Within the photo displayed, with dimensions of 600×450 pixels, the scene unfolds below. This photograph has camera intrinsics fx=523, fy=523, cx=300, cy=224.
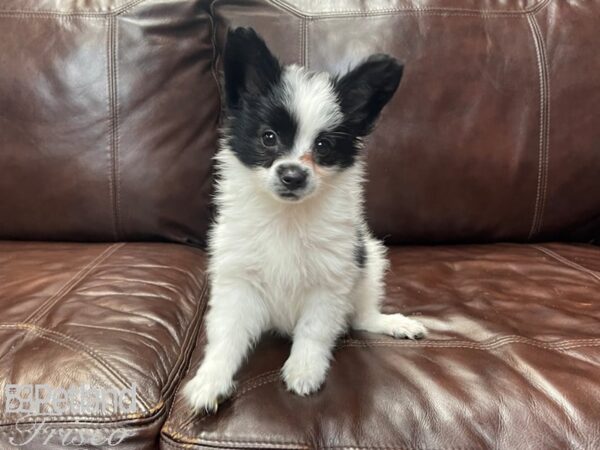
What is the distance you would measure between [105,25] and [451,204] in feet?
4.62

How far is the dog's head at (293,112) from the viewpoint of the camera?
1230 mm

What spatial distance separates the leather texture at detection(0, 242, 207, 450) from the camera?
1.04 meters

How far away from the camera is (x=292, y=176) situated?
1199 mm

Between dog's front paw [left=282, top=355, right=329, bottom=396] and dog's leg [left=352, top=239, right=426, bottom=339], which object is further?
dog's leg [left=352, top=239, right=426, bottom=339]

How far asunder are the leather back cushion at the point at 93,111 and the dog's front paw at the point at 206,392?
90 cm

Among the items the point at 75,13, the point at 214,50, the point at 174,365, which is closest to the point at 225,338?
the point at 174,365

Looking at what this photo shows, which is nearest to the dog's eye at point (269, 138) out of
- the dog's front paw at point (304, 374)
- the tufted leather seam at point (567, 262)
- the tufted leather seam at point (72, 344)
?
the dog's front paw at point (304, 374)

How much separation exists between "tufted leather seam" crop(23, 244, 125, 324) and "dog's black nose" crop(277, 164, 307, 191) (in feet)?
2.33

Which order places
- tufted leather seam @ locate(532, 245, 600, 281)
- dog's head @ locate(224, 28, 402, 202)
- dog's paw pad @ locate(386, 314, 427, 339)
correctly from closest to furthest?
1. dog's head @ locate(224, 28, 402, 202)
2. dog's paw pad @ locate(386, 314, 427, 339)
3. tufted leather seam @ locate(532, 245, 600, 281)

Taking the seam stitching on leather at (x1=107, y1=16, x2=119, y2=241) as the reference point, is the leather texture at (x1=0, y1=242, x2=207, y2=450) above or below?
below

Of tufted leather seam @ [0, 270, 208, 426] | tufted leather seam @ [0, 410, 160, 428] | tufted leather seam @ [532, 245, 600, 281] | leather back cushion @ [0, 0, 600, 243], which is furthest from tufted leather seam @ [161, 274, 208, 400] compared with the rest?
tufted leather seam @ [532, 245, 600, 281]

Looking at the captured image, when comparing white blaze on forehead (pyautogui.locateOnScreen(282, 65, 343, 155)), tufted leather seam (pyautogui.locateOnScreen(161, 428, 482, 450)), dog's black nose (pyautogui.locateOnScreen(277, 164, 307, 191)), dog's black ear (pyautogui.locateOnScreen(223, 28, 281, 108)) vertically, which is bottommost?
tufted leather seam (pyautogui.locateOnScreen(161, 428, 482, 450))

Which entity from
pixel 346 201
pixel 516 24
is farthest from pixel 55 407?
pixel 516 24

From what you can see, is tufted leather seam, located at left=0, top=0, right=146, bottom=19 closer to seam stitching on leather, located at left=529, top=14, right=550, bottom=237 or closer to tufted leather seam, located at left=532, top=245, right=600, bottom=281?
seam stitching on leather, located at left=529, top=14, right=550, bottom=237
